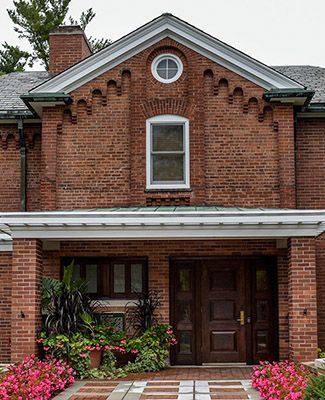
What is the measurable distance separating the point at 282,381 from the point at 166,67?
26.8 ft

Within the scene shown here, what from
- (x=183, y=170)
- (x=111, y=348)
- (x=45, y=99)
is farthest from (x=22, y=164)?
(x=111, y=348)

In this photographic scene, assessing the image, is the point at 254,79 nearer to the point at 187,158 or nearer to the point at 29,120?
the point at 187,158

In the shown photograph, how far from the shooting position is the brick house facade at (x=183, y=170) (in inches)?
635

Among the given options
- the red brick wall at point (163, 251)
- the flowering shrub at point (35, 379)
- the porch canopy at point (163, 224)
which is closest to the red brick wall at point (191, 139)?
the red brick wall at point (163, 251)

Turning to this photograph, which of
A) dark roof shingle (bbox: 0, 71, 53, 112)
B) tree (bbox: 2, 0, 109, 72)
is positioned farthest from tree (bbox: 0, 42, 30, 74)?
dark roof shingle (bbox: 0, 71, 53, 112)

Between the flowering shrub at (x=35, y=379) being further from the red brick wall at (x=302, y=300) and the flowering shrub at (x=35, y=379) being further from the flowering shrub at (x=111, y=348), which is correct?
the red brick wall at (x=302, y=300)

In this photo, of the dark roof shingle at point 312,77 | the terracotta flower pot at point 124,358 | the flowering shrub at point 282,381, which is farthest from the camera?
the dark roof shingle at point 312,77

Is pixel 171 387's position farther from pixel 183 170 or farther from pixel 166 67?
pixel 166 67

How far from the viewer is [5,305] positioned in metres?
16.6

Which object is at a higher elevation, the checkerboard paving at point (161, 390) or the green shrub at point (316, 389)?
the green shrub at point (316, 389)

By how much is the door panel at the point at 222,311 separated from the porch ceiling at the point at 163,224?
1.90m

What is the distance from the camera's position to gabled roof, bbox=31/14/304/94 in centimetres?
1662

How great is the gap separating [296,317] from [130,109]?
19.7 ft

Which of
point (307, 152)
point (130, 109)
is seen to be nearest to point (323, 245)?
point (307, 152)
